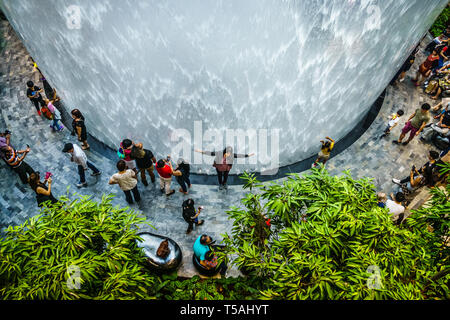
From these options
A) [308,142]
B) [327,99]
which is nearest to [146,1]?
[327,99]

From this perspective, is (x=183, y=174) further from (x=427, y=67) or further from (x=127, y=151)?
(x=427, y=67)

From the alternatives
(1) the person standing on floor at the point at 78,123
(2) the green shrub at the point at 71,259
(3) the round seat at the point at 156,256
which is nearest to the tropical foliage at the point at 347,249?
(2) the green shrub at the point at 71,259

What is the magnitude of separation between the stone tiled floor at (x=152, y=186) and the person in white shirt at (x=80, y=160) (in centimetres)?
19

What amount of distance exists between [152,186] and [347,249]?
19.0 ft

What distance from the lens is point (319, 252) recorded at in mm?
3732

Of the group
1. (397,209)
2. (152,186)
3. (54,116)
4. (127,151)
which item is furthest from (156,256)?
(54,116)

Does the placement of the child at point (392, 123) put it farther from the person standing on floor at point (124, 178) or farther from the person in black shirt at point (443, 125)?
the person standing on floor at point (124, 178)

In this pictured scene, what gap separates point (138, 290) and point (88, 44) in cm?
598

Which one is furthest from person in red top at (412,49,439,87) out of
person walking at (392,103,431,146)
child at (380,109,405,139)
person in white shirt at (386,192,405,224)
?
person in white shirt at (386,192,405,224)

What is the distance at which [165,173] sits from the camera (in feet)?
24.7

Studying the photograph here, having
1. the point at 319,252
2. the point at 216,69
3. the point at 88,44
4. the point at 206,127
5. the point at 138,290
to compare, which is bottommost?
the point at 138,290

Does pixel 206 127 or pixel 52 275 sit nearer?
pixel 52 275

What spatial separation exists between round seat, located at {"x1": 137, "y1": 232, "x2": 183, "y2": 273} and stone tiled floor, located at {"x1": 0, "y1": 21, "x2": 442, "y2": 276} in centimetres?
40

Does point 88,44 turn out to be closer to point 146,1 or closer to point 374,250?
point 146,1
